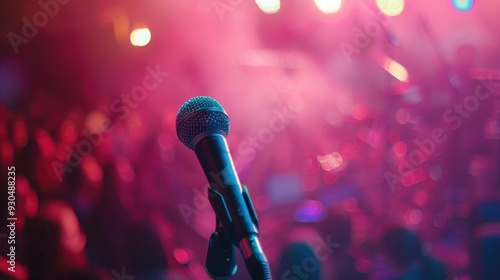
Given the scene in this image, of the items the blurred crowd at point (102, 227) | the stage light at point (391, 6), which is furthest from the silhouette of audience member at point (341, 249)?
the stage light at point (391, 6)

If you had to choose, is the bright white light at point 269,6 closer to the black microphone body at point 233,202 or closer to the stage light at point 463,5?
the stage light at point 463,5

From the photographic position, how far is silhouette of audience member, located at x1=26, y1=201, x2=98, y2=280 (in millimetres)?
2465

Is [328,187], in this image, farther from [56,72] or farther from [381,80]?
[56,72]

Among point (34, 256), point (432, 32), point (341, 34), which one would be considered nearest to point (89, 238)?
point (34, 256)

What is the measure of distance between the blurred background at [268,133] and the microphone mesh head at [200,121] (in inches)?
66.9

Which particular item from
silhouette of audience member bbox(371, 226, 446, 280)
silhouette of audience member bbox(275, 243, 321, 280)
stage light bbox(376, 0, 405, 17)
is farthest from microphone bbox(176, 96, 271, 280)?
stage light bbox(376, 0, 405, 17)

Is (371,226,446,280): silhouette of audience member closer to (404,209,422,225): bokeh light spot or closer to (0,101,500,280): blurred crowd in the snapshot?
(404,209,422,225): bokeh light spot

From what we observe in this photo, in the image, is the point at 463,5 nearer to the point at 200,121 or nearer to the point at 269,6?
the point at 269,6

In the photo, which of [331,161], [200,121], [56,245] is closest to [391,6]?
Answer: [331,161]

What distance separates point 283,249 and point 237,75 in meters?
1.11

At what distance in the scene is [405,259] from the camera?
3166mm

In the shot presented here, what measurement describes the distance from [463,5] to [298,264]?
2292mm

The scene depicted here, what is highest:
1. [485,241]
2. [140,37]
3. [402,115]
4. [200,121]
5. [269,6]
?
[269,6]

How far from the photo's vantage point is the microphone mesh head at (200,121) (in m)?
1.01
